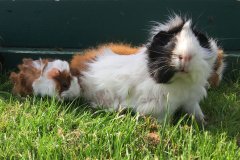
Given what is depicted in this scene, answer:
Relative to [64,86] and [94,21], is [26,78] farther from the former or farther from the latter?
[94,21]

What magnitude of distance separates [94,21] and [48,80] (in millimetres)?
878

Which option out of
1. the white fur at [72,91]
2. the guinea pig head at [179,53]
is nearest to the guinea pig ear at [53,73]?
the white fur at [72,91]

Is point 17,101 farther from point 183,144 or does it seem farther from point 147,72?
point 183,144

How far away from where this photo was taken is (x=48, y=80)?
9.98ft

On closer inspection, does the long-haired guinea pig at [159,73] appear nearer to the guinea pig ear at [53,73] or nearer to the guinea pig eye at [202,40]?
the guinea pig eye at [202,40]

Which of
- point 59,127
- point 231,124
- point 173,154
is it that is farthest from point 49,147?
point 231,124

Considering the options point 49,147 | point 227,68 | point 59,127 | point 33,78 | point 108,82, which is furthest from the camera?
point 227,68

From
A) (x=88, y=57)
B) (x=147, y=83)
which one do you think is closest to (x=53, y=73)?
(x=88, y=57)

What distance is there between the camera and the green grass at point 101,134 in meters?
2.40

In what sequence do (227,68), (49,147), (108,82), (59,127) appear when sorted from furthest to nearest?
(227,68) → (108,82) → (59,127) → (49,147)

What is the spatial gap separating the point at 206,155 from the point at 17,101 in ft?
4.31

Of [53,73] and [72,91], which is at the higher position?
[53,73]

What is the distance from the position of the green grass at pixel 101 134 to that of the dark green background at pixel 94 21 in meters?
0.81

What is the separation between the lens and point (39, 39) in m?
3.87
